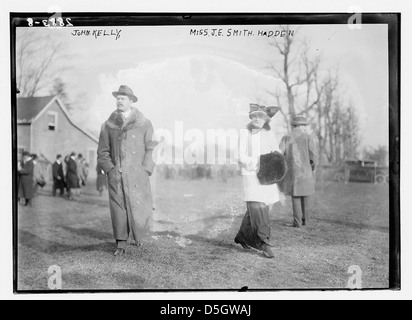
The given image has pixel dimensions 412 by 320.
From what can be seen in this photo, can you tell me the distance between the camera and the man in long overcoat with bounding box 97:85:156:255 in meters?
6.94

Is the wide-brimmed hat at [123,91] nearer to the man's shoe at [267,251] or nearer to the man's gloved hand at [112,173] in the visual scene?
the man's gloved hand at [112,173]

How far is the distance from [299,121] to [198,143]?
47.2 inches

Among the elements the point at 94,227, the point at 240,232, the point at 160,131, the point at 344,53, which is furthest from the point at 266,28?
the point at 94,227

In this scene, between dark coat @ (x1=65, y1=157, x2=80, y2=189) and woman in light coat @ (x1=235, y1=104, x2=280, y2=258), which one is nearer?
woman in light coat @ (x1=235, y1=104, x2=280, y2=258)

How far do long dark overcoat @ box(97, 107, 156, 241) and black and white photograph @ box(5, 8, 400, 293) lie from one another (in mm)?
16

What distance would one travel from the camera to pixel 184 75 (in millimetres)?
6980

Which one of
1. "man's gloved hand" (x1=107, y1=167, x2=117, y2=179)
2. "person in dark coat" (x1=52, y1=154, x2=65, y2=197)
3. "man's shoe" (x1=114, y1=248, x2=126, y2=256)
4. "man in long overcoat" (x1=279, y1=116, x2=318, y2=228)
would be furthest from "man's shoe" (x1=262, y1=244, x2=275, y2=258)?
"person in dark coat" (x1=52, y1=154, x2=65, y2=197)

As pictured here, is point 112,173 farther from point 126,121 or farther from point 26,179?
point 26,179

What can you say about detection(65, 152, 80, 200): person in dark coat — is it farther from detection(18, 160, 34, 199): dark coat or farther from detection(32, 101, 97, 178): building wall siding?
detection(18, 160, 34, 199): dark coat

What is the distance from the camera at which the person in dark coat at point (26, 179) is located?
7.00 m

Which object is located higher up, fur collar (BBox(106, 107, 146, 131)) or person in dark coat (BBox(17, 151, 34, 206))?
fur collar (BBox(106, 107, 146, 131))

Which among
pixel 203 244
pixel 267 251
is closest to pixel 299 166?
pixel 267 251

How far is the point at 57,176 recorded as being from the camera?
710cm

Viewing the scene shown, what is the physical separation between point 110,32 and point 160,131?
4.16 feet
